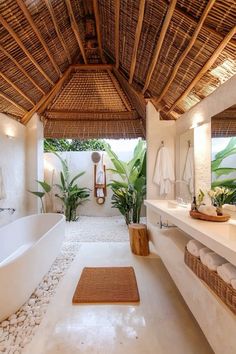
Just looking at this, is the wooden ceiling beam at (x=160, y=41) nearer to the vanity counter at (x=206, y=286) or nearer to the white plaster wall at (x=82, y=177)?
the vanity counter at (x=206, y=286)

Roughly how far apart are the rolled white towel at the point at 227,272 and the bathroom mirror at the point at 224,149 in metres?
1.05

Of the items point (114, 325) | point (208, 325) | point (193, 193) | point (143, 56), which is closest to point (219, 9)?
point (143, 56)

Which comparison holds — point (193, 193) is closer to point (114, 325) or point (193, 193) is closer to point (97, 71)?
point (114, 325)

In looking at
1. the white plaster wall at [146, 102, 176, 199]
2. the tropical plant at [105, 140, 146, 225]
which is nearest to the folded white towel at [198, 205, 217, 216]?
the white plaster wall at [146, 102, 176, 199]

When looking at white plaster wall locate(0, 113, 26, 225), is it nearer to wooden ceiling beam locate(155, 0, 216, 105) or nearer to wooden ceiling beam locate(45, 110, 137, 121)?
wooden ceiling beam locate(45, 110, 137, 121)

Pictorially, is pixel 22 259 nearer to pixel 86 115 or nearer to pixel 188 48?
pixel 188 48

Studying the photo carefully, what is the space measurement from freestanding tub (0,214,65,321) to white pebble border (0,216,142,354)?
0.09 metres

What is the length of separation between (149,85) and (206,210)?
268 centimetres

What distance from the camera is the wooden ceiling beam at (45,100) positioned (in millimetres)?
4422

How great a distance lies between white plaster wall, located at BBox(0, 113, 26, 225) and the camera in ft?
13.2

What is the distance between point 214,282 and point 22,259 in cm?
170

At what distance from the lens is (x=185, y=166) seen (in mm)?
3645

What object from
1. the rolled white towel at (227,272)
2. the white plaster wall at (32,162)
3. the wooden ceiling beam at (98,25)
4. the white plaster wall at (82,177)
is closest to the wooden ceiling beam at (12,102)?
the white plaster wall at (32,162)

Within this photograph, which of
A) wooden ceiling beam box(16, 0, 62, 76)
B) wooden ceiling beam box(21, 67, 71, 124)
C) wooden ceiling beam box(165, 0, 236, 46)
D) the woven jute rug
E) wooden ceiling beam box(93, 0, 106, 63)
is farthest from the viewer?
wooden ceiling beam box(21, 67, 71, 124)
